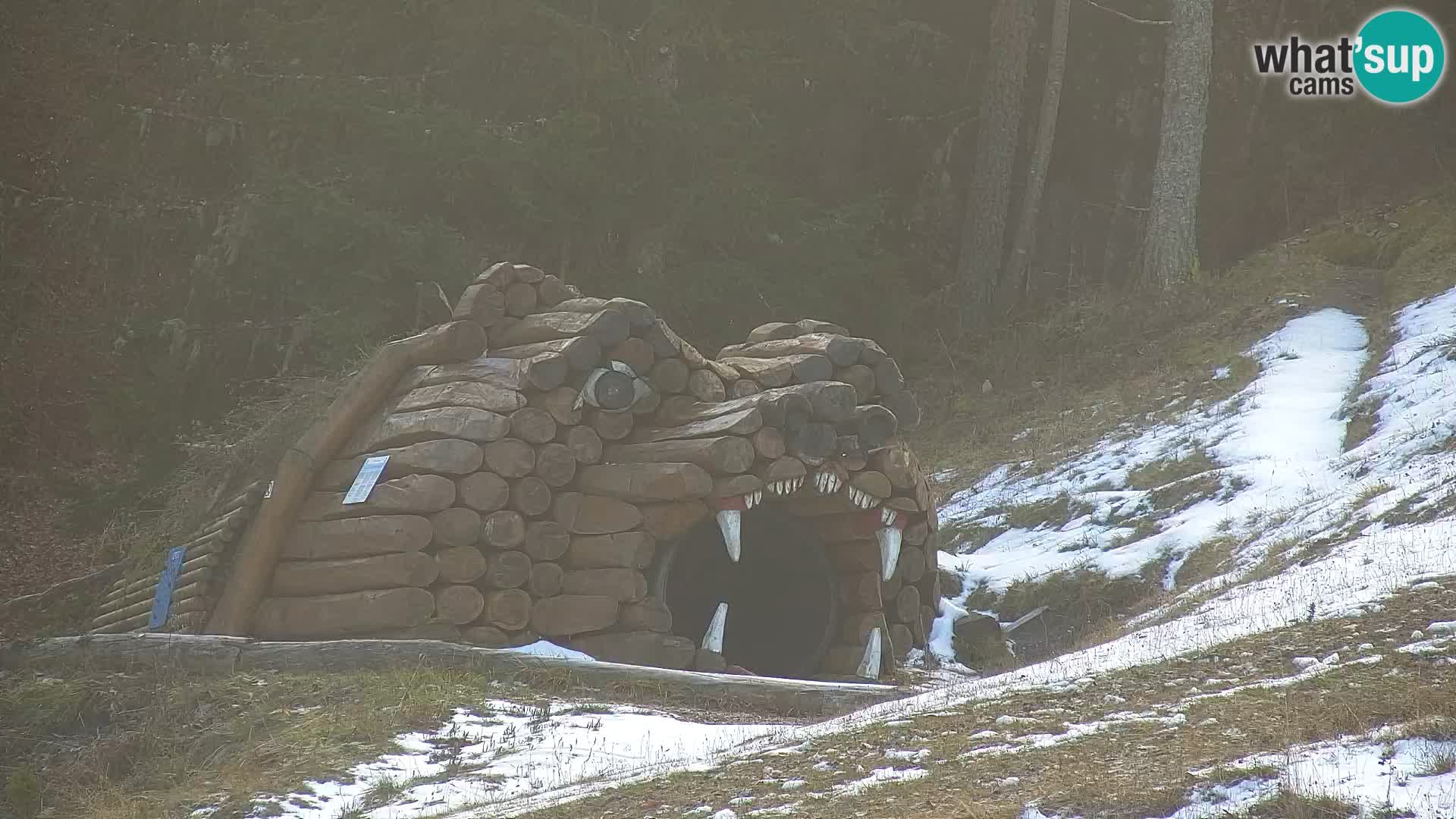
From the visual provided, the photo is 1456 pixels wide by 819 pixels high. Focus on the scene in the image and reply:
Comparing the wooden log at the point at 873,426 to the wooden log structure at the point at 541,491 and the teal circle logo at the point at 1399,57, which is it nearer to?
the wooden log structure at the point at 541,491

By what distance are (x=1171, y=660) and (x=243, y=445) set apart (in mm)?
7306

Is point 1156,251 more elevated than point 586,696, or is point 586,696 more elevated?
point 1156,251

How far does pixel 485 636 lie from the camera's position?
9.51m

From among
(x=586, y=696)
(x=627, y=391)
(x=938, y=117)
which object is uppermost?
(x=938, y=117)

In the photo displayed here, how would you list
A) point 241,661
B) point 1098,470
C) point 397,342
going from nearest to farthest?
point 241,661
point 397,342
point 1098,470

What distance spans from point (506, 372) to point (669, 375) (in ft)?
3.56

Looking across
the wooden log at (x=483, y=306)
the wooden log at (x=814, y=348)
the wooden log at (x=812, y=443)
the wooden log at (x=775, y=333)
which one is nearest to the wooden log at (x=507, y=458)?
the wooden log at (x=483, y=306)

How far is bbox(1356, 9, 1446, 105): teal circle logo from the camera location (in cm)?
2148

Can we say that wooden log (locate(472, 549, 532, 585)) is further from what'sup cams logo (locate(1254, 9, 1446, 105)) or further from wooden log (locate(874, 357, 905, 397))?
what'sup cams logo (locate(1254, 9, 1446, 105))

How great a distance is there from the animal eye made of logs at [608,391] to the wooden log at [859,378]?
1913mm

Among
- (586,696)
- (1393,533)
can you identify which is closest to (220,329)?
(586,696)

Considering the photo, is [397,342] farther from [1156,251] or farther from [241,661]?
[1156,251]

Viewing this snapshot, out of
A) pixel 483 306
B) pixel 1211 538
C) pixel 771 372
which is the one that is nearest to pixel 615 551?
pixel 771 372

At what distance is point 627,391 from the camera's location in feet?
32.7
